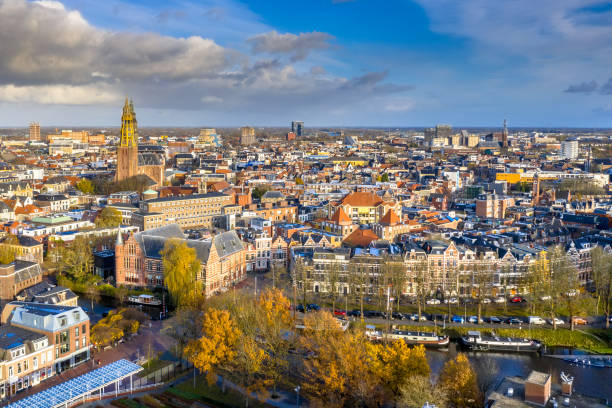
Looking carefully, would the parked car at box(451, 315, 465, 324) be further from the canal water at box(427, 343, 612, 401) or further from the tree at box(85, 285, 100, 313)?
the tree at box(85, 285, 100, 313)

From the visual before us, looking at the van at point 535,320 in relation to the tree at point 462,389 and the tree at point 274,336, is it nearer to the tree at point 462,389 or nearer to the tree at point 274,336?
the tree at point 462,389

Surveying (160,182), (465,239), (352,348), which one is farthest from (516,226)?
(160,182)

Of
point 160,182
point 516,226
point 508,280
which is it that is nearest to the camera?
point 508,280

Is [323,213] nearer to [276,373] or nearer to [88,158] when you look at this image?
[276,373]

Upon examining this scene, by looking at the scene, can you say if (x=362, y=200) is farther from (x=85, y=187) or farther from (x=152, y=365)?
(x=85, y=187)

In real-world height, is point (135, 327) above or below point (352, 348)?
below

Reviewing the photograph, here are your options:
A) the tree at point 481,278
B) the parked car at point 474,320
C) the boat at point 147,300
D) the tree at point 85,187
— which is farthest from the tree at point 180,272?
the tree at point 85,187

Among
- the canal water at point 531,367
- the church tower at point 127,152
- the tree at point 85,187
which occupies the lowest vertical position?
the canal water at point 531,367
